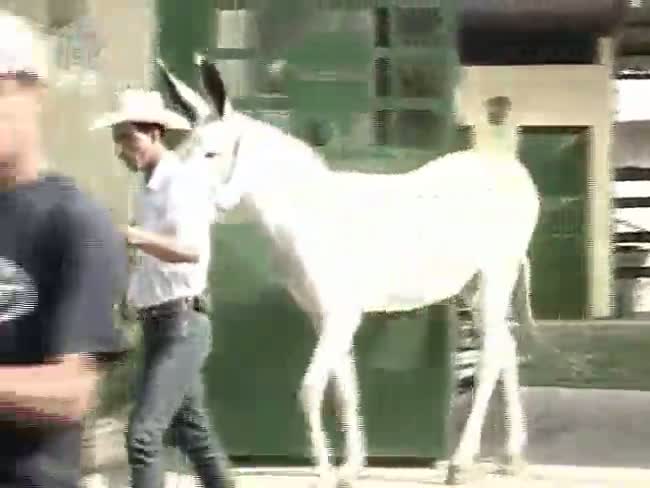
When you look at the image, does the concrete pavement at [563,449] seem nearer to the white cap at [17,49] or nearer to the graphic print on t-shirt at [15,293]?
the graphic print on t-shirt at [15,293]

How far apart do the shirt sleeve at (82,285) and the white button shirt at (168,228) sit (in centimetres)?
115

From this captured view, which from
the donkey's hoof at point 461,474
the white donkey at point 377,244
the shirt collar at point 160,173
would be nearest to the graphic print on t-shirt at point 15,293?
the shirt collar at point 160,173

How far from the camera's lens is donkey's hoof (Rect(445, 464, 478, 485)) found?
114 inches

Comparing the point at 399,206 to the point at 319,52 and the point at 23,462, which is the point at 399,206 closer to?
the point at 319,52

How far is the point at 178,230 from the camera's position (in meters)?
2.26

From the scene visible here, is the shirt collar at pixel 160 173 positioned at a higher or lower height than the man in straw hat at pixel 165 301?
higher

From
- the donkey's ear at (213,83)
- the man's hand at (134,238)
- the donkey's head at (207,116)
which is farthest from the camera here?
the donkey's ear at (213,83)

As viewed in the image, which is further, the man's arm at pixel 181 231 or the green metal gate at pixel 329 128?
the green metal gate at pixel 329 128

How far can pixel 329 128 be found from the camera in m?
2.98

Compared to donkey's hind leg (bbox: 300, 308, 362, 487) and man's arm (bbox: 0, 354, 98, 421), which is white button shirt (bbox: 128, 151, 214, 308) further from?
man's arm (bbox: 0, 354, 98, 421)

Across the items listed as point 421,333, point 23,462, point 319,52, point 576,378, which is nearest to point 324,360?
point 421,333

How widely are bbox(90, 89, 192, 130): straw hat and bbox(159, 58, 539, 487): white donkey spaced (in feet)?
0.51

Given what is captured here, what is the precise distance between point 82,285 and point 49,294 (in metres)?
0.05

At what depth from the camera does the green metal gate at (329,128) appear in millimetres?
2967
